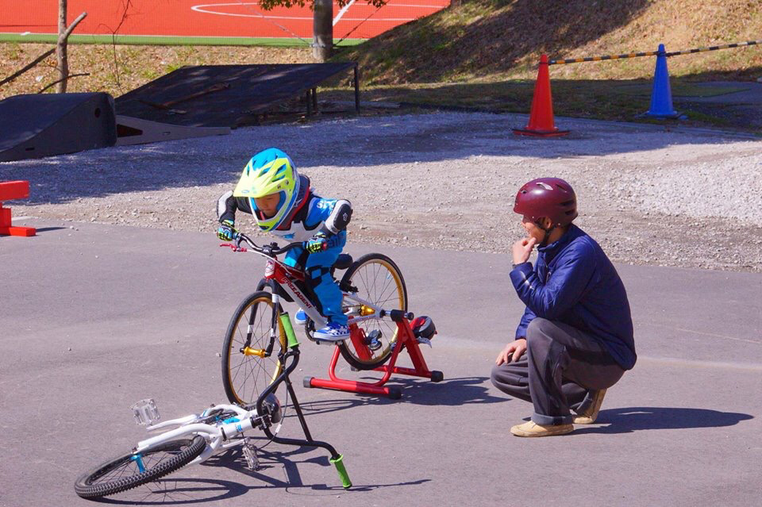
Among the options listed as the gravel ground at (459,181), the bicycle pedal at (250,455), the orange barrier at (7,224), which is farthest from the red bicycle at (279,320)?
the orange barrier at (7,224)

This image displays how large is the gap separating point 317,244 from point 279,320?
1.49ft

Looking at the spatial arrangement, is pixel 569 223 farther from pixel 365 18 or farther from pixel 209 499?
pixel 365 18

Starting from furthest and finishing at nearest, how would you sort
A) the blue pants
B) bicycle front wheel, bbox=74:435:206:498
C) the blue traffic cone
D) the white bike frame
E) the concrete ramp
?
the concrete ramp < the blue traffic cone < the blue pants < the white bike frame < bicycle front wheel, bbox=74:435:206:498

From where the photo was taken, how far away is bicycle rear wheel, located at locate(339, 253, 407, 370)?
6422 mm

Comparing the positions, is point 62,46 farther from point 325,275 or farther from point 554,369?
point 554,369

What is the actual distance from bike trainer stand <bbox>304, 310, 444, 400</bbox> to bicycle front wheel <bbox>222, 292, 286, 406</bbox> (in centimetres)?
47

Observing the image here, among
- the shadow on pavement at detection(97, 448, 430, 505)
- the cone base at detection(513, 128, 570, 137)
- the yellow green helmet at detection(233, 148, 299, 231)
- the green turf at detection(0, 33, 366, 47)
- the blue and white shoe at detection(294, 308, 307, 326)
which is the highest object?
the green turf at detection(0, 33, 366, 47)

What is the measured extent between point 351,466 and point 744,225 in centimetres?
701

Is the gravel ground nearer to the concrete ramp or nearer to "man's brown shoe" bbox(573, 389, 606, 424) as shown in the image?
the concrete ramp

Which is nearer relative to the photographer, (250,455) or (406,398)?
(250,455)

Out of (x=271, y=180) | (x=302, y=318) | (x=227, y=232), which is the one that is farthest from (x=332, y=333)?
(x=271, y=180)

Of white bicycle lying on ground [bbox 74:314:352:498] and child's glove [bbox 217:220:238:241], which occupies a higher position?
child's glove [bbox 217:220:238:241]

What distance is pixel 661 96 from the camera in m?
19.1

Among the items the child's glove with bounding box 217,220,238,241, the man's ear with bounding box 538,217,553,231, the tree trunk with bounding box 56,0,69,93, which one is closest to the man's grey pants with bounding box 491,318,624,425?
the man's ear with bounding box 538,217,553,231
